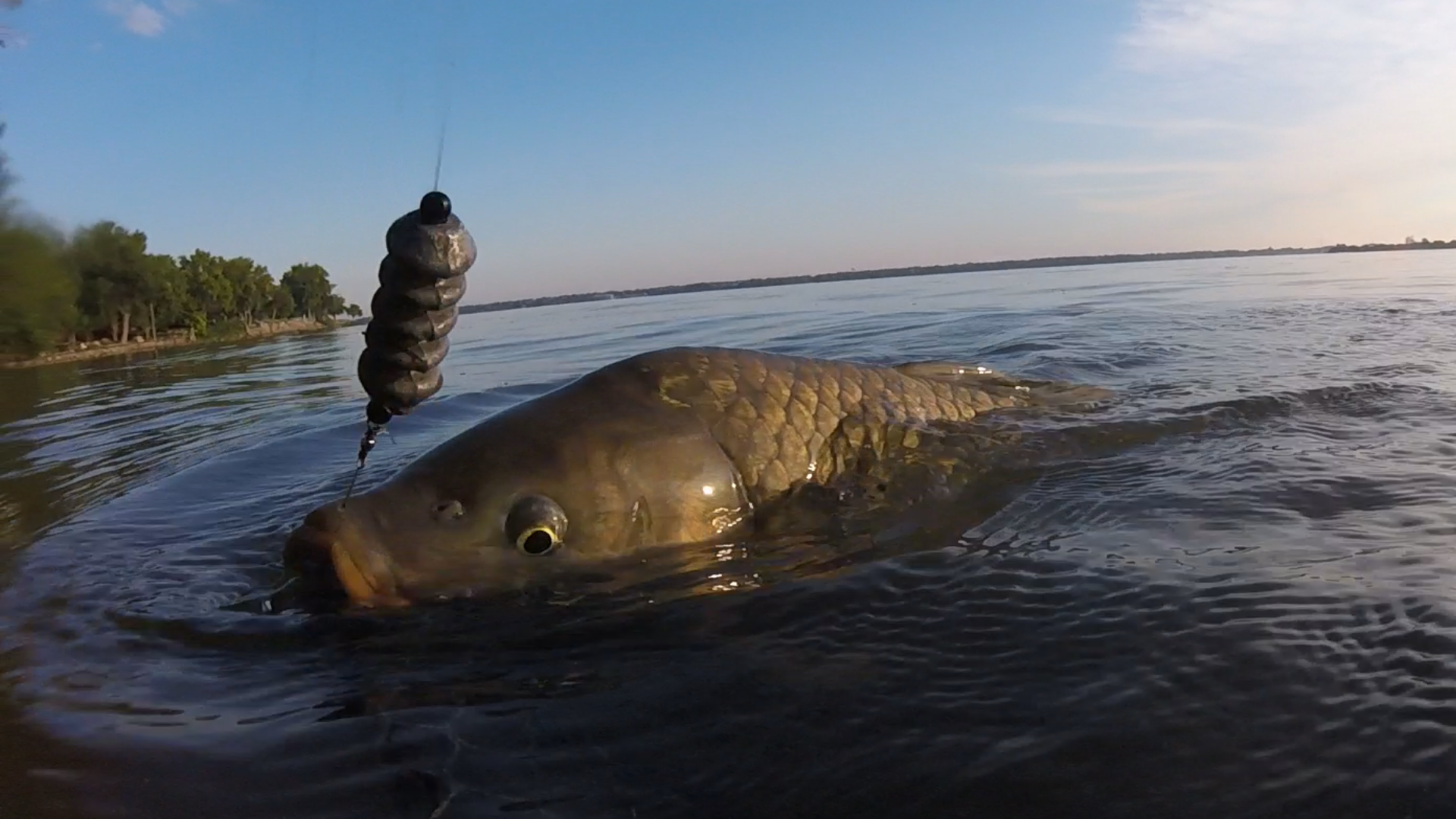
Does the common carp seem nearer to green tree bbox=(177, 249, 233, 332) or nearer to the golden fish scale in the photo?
the golden fish scale

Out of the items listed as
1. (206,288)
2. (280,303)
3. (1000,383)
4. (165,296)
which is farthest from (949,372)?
(280,303)

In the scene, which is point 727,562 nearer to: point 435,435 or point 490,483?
point 490,483

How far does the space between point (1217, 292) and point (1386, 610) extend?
1852 centimetres

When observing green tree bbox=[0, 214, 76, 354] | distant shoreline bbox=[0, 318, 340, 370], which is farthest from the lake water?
distant shoreline bbox=[0, 318, 340, 370]

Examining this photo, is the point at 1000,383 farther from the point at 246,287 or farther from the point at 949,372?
the point at 246,287

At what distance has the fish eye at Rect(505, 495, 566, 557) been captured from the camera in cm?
330

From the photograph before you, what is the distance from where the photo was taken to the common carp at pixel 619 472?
10.4ft

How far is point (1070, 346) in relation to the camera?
10.4 meters

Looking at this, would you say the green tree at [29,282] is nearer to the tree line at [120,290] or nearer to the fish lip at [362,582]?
the tree line at [120,290]

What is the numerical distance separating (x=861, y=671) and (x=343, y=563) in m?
1.74

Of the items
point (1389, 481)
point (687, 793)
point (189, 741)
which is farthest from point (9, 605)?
point (1389, 481)

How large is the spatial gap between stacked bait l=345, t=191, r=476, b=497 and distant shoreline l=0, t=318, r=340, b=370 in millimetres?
A: 25742

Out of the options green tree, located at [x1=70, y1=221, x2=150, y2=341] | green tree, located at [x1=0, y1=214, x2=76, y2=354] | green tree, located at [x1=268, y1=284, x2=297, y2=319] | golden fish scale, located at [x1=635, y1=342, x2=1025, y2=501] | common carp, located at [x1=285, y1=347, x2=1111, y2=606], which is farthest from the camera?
green tree, located at [x1=268, y1=284, x2=297, y2=319]

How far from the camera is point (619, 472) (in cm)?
353
